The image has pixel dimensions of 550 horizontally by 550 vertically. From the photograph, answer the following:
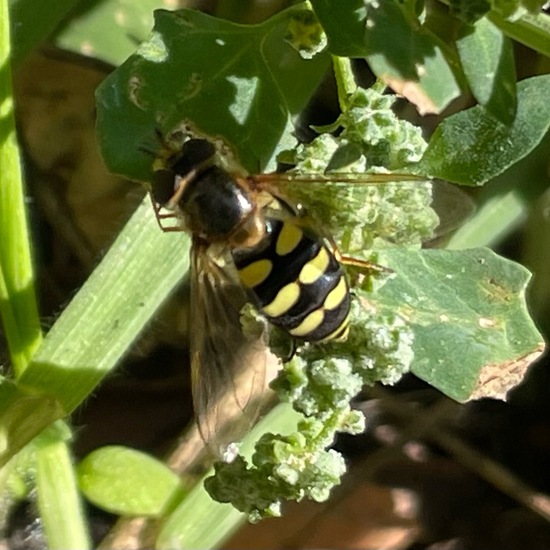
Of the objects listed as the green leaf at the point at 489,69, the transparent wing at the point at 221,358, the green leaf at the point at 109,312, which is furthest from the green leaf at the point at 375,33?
the green leaf at the point at 109,312

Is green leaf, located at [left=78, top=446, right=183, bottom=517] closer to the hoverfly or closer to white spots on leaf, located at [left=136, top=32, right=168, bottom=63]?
the hoverfly

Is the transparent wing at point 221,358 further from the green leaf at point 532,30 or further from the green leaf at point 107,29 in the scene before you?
the green leaf at point 107,29

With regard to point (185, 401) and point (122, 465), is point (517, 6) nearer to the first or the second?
point (122, 465)

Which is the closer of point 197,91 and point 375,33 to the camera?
point 375,33

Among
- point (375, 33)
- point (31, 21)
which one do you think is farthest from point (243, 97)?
point (31, 21)

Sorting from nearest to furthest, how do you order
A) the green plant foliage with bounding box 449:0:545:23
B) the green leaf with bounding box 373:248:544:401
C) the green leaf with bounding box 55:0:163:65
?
the green plant foliage with bounding box 449:0:545:23 → the green leaf with bounding box 373:248:544:401 → the green leaf with bounding box 55:0:163:65

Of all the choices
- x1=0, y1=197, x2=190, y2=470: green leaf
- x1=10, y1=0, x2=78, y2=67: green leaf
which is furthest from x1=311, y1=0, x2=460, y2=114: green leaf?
x1=10, y1=0, x2=78, y2=67: green leaf

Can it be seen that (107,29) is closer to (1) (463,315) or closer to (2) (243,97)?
(2) (243,97)
